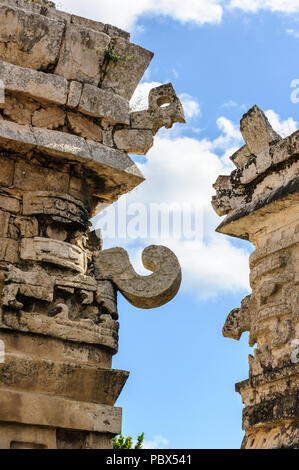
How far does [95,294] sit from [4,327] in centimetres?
88

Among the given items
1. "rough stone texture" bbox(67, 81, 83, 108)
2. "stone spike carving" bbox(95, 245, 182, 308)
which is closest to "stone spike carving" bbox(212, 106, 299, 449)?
"stone spike carving" bbox(95, 245, 182, 308)

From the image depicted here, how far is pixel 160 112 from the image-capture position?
6.21m

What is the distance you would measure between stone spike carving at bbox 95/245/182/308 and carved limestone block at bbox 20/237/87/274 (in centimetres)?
34

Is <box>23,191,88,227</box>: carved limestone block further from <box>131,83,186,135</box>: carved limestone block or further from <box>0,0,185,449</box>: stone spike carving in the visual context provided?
<box>131,83,186,135</box>: carved limestone block

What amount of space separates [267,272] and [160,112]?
1.80 m

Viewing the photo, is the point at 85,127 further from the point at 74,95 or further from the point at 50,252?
the point at 50,252

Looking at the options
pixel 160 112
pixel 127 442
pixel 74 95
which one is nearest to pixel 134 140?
pixel 160 112

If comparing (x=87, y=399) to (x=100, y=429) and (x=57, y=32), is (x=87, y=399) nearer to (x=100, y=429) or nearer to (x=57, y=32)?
(x=100, y=429)

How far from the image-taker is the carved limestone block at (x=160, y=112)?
243 inches

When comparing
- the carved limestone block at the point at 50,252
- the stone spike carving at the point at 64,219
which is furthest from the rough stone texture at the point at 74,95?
the carved limestone block at the point at 50,252

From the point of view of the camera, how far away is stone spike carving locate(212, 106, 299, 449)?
189 inches

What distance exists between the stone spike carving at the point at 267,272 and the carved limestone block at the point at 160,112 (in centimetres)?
69

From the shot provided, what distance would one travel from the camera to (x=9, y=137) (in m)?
5.51
